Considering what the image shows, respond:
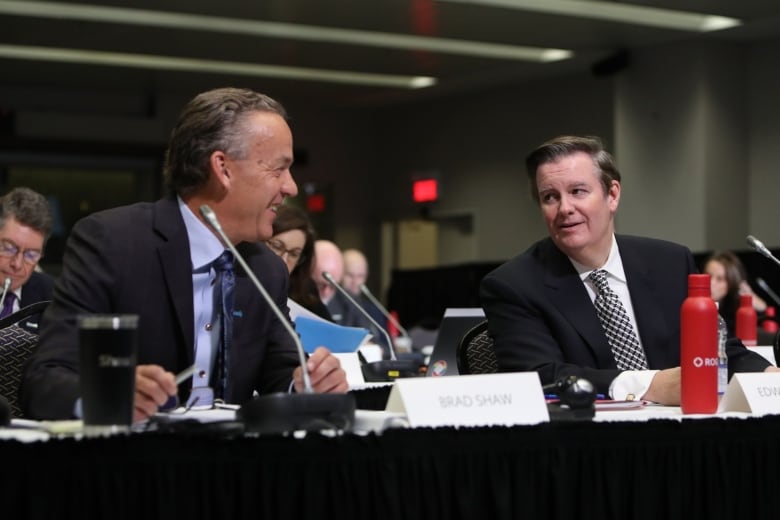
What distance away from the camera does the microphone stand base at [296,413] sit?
158cm

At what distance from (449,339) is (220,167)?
4.55ft

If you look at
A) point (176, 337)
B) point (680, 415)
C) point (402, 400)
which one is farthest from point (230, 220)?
point (680, 415)

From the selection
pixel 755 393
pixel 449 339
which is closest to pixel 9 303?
pixel 449 339

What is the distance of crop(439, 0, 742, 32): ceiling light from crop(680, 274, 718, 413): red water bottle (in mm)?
7029

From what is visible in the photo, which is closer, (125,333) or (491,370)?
(125,333)

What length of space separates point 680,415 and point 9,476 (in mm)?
1110

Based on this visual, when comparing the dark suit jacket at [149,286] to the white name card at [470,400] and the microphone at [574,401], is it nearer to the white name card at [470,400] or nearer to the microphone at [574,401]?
the white name card at [470,400]

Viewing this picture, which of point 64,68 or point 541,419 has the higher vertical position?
point 64,68

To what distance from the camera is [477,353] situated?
2936 millimetres

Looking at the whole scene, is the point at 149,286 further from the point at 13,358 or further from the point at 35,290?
the point at 35,290

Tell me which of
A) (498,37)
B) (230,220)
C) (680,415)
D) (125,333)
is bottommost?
(680,415)

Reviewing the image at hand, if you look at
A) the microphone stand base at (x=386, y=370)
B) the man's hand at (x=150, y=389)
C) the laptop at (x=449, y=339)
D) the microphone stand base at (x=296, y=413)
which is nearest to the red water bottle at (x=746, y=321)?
the laptop at (x=449, y=339)

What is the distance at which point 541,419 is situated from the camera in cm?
178

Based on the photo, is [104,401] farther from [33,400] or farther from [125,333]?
[33,400]
